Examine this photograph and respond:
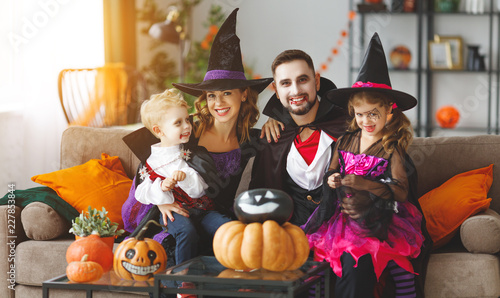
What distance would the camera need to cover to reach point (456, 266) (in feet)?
7.20

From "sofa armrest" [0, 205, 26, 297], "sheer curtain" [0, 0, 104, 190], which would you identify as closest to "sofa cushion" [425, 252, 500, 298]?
"sofa armrest" [0, 205, 26, 297]

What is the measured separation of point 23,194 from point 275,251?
4.51ft

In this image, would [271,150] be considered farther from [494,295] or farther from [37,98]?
[37,98]

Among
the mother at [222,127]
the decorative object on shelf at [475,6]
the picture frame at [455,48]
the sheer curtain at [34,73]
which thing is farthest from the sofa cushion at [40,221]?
the decorative object on shelf at [475,6]

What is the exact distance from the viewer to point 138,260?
184cm

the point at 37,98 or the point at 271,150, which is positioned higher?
the point at 37,98

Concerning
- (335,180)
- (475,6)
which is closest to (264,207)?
(335,180)

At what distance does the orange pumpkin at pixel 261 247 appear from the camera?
173cm

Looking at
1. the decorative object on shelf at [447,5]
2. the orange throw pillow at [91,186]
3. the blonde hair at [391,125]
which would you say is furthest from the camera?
the decorative object on shelf at [447,5]

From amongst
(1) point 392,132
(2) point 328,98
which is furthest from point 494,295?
(2) point 328,98

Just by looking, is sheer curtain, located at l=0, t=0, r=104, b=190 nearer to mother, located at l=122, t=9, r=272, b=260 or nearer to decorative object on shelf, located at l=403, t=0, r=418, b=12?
mother, located at l=122, t=9, r=272, b=260

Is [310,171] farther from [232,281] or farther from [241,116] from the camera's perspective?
[232,281]

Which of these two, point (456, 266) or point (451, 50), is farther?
point (451, 50)

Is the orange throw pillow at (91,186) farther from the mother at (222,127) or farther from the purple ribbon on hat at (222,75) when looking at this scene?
the purple ribbon on hat at (222,75)
